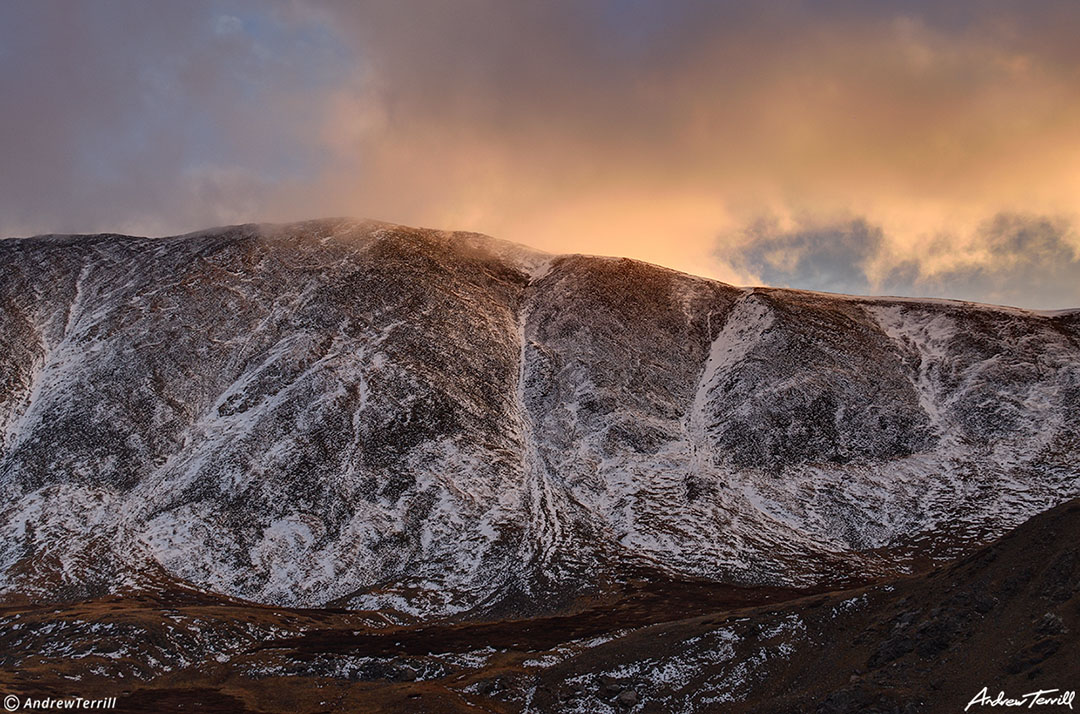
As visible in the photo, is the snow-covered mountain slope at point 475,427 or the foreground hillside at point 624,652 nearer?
the foreground hillside at point 624,652

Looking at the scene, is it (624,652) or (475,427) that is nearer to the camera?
(624,652)

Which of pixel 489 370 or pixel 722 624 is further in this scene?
pixel 489 370

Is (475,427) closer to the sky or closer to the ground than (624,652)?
closer to the sky

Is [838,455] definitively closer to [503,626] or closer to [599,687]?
[503,626]

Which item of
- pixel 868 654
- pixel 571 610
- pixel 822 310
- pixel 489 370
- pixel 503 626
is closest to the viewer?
pixel 868 654

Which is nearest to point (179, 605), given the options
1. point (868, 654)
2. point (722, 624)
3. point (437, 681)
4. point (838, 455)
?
point (437, 681)

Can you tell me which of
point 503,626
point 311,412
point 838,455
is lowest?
point 503,626

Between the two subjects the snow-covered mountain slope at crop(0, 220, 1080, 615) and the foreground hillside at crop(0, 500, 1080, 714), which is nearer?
the foreground hillside at crop(0, 500, 1080, 714)

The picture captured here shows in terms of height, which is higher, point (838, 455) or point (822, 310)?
point (822, 310)
